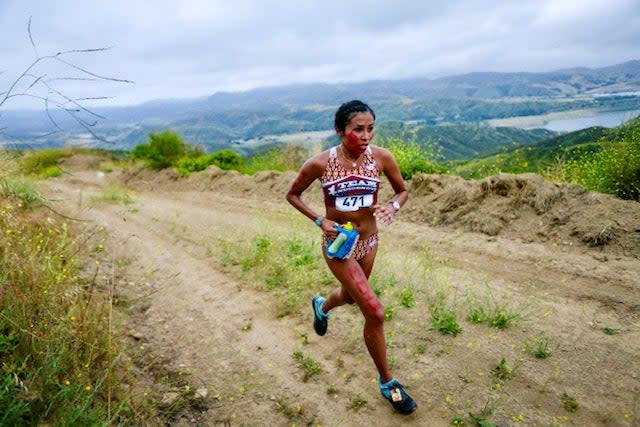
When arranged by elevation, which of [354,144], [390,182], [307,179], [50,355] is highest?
[354,144]

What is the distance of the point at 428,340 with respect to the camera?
13.6ft

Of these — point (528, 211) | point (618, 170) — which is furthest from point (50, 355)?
point (618, 170)

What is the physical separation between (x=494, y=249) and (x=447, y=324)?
111 inches

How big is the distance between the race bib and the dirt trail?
157 cm

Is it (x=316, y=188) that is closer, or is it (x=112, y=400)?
(x=112, y=400)

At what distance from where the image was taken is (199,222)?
9.62 meters

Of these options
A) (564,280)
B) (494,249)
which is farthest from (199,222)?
(564,280)

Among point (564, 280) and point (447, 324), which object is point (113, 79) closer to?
point (447, 324)

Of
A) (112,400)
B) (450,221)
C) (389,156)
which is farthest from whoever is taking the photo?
(450,221)

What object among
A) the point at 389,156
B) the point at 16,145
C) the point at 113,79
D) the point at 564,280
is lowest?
the point at 564,280

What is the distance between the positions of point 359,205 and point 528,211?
499 cm

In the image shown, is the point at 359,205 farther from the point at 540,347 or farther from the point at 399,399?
the point at 540,347

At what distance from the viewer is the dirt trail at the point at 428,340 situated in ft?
10.8

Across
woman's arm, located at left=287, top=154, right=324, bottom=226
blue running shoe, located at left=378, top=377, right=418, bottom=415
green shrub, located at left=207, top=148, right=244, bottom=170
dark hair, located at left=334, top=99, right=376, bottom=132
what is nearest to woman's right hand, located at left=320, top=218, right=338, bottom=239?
woman's arm, located at left=287, top=154, right=324, bottom=226
